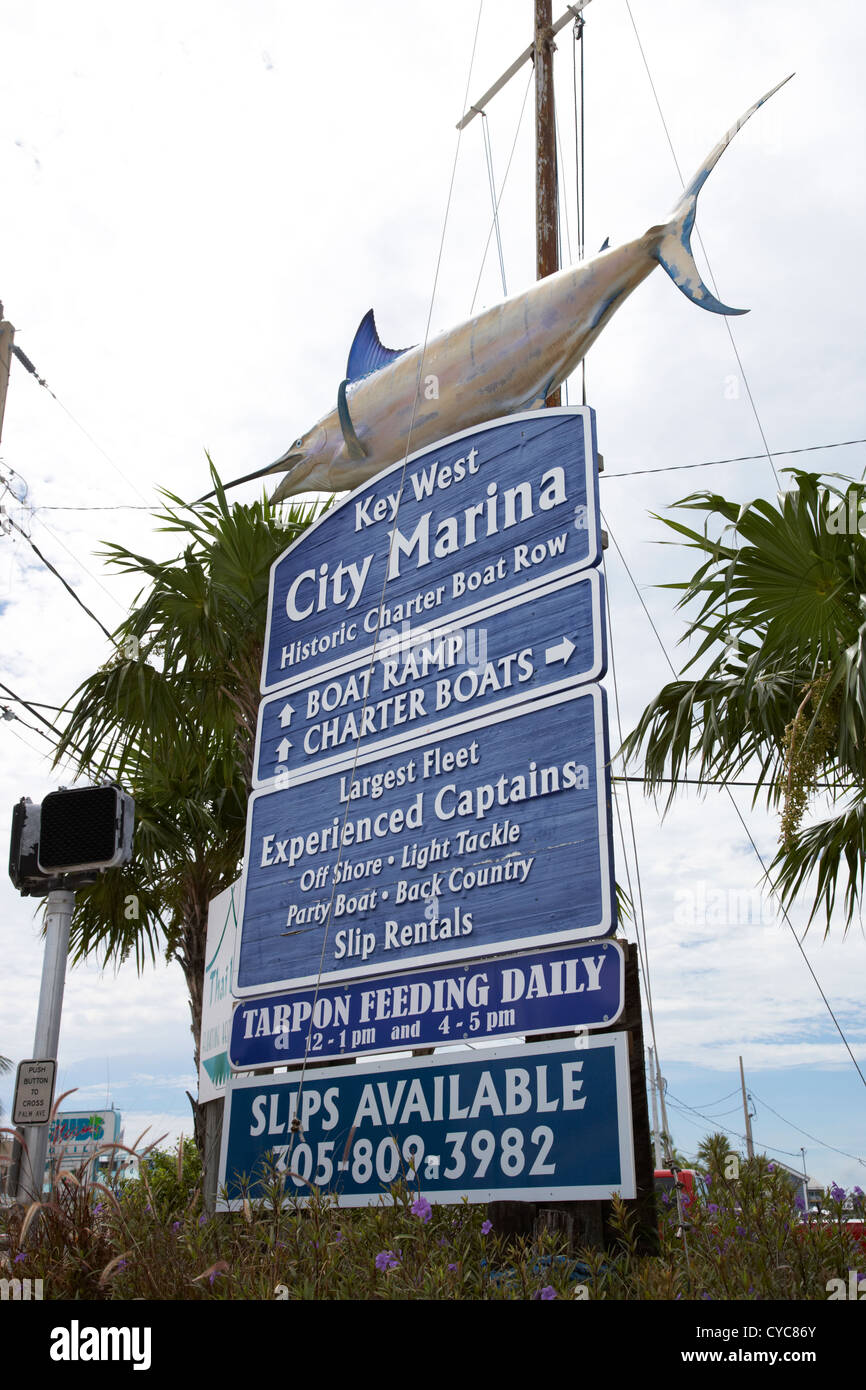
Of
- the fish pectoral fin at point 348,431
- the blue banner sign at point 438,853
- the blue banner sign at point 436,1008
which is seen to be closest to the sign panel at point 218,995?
the blue banner sign at point 438,853

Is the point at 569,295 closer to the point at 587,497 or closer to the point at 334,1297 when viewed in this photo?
the point at 587,497

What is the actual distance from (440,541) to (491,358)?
117 centimetres

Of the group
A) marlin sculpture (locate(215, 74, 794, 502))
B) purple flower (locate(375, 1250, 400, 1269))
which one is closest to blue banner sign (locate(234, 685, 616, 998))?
purple flower (locate(375, 1250, 400, 1269))

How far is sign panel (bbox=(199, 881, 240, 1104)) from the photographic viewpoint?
760 centimetres

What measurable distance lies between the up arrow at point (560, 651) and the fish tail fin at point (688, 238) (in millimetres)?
1974

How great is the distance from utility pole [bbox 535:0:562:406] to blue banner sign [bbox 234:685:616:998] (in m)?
3.94

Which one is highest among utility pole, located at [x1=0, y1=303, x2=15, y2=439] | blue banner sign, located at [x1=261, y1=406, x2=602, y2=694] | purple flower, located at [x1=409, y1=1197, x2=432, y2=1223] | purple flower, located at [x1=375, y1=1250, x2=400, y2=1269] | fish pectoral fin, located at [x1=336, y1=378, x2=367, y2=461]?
utility pole, located at [x1=0, y1=303, x2=15, y2=439]

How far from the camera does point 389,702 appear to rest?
19.9 ft

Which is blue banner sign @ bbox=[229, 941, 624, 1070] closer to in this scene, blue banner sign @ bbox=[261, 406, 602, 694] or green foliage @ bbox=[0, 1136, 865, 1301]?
green foliage @ bbox=[0, 1136, 865, 1301]

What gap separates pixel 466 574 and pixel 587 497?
0.82 meters

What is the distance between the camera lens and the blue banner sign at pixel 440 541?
5.48 m

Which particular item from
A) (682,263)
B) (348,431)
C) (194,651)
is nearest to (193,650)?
(194,651)

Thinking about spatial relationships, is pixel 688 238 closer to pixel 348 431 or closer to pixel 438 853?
pixel 348 431

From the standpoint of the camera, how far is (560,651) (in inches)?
204
